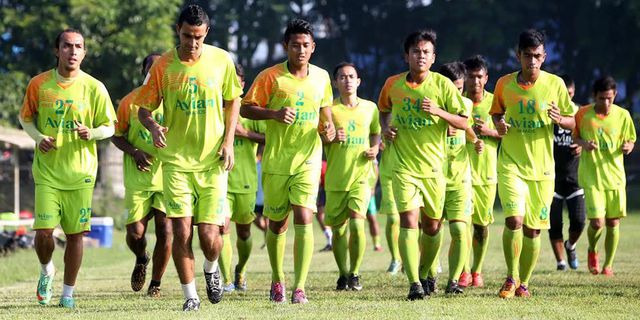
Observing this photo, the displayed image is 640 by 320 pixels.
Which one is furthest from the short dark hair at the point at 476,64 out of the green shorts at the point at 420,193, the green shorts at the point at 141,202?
the green shorts at the point at 141,202

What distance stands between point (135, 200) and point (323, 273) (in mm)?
4121

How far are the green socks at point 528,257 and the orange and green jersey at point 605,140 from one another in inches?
139

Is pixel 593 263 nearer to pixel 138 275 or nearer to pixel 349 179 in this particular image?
pixel 349 179

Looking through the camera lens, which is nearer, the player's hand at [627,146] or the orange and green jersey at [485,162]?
the orange and green jersey at [485,162]

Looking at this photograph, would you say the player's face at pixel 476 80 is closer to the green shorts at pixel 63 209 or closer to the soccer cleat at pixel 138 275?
the soccer cleat at pixel 138 275

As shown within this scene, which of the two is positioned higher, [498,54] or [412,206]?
[498,54]

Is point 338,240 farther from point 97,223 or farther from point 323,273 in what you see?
point 97,223

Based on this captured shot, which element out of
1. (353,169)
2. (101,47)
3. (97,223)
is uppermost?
(101,47)

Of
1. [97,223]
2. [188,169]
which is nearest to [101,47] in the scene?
[97,223]

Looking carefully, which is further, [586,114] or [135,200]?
[586,114]

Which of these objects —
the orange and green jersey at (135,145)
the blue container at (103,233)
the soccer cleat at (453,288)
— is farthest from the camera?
the blue container at (103,233)

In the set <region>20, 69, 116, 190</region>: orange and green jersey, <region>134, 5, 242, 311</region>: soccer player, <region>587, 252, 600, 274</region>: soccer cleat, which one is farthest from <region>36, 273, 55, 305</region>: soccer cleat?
<region>587, 252, 600, 274</region>: soccer cleat

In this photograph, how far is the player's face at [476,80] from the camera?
13.9 m

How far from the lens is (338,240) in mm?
14109
